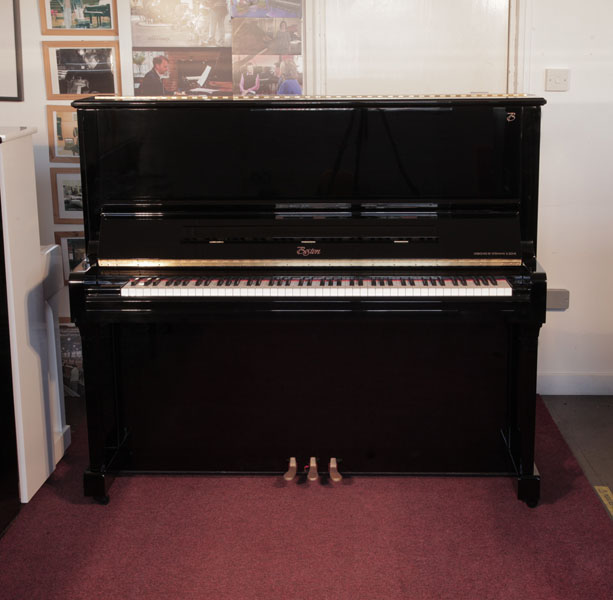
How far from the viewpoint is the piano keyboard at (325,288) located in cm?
272

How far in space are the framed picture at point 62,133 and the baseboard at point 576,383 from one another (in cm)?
229

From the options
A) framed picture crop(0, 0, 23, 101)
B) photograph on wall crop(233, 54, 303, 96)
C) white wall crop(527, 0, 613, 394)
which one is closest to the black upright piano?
photograph on wall crop(233, 54, 303, 96)

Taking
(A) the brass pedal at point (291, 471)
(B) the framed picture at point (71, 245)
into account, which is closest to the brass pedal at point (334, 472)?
(A) the brass pedal at point (291, 471)

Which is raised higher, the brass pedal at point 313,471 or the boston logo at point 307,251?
the boston logo at point 307,251

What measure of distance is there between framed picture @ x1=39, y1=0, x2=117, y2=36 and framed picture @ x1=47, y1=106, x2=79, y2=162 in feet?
1.06

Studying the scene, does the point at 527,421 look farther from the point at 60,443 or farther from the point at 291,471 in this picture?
the point at 60,443

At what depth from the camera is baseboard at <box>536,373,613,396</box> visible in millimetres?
3863

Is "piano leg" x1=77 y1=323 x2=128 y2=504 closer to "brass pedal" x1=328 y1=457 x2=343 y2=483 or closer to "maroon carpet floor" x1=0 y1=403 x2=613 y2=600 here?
"maroon carpet floor" x1=0 y1=403 x2=613 y2=600

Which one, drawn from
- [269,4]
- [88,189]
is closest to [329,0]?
[269,4]

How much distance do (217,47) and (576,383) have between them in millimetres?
2143

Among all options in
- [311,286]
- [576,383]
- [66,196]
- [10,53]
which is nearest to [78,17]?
[10,53]

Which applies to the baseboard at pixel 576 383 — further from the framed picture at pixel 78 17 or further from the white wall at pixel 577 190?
the framed picture at pixel 78 17

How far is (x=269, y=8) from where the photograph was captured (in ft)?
11.5

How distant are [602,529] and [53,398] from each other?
198cm
